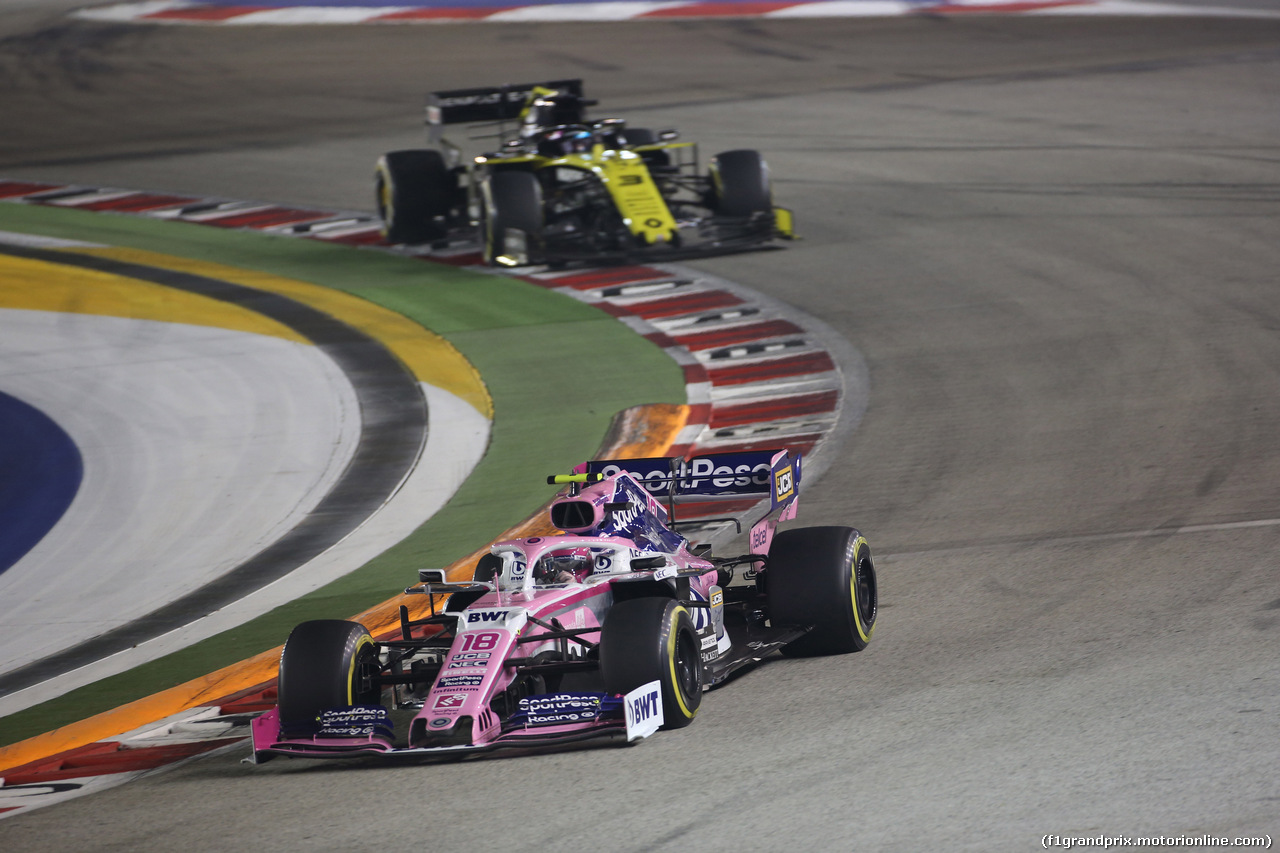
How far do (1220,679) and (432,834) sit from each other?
3.72 m

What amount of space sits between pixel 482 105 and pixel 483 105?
0.01 metres

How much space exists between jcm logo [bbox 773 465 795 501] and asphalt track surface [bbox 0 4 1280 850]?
2.97ft

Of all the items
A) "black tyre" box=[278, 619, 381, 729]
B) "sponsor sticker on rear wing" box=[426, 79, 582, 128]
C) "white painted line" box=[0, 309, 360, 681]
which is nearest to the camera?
"black tyre" box=[278, 619, 381, 729]

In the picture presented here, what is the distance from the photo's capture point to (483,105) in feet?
67.9

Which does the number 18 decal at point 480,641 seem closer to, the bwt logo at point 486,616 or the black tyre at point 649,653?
the bwt logo at point 486,616

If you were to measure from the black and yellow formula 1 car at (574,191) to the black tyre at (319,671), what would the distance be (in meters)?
11.3

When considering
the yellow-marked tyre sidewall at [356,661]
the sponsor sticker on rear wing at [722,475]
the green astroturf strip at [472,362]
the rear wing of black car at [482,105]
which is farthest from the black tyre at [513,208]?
the yellow-marked tyre sidewall at [356,661]

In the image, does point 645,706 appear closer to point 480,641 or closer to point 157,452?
point 480,641

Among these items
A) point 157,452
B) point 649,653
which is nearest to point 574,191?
point 157,452

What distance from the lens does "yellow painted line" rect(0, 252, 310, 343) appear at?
1811cm

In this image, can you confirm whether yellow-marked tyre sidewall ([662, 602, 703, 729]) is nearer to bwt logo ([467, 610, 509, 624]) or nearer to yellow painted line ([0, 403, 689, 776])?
bwt logo ([467, 610, 509, 624])

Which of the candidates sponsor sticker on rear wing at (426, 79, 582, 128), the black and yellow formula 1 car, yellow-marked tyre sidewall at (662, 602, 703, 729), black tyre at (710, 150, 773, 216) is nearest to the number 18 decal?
yellow-marked tyre sidewall at (662, 602, 703, 729)

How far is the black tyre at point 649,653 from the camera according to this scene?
24.1 ft

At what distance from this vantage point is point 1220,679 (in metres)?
7.48
